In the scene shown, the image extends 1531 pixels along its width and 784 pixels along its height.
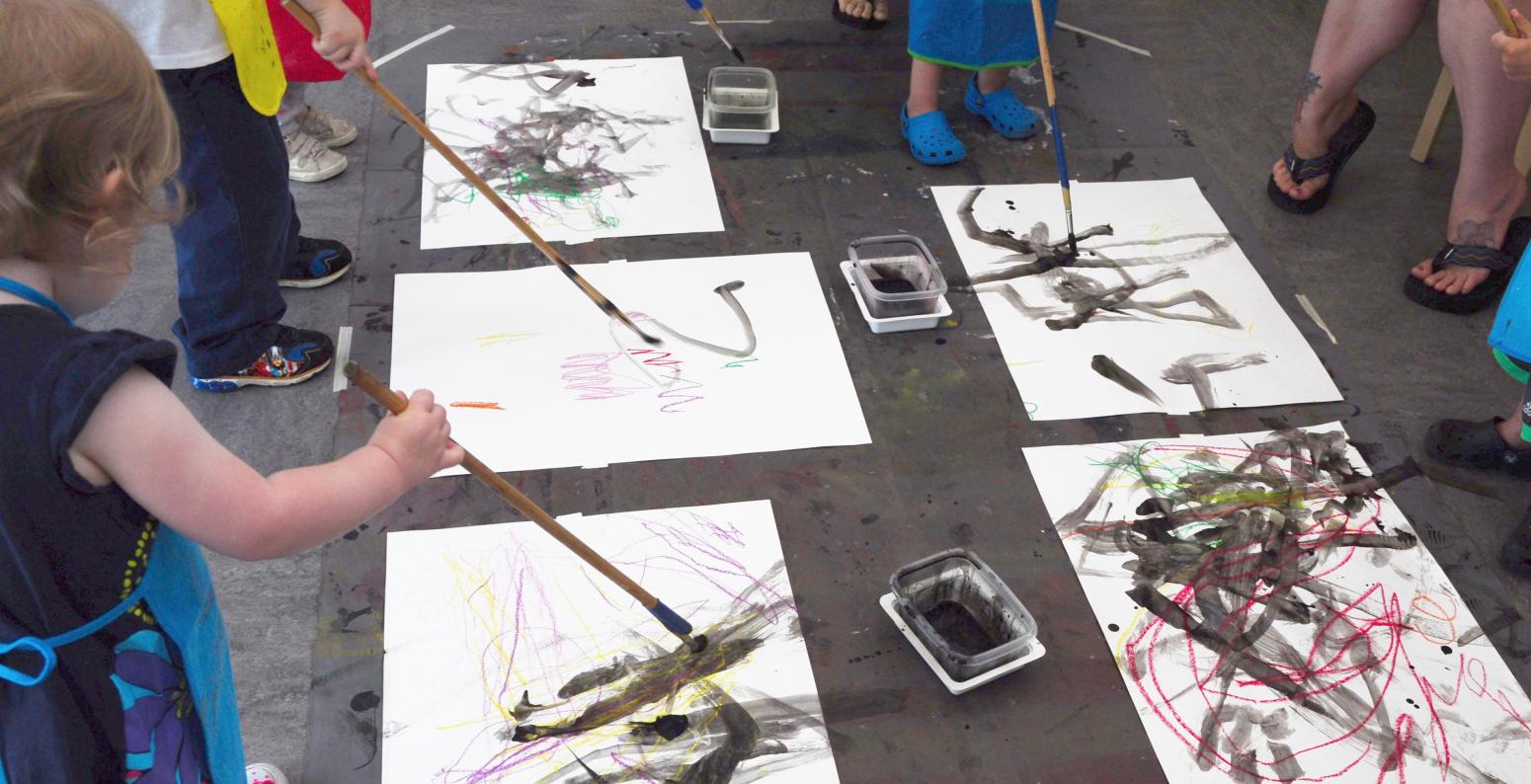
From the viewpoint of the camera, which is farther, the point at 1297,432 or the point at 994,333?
the point at 994,333

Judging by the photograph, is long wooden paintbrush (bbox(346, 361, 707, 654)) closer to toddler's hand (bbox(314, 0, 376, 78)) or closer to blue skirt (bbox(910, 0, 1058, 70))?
toddler's hand (bbox(314, 0, 376, 78))

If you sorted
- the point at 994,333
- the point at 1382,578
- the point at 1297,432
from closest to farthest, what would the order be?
1. the point at 1382,578
2. the point at 1297,432
3. the point at 994,333

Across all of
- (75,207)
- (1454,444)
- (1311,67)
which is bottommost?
(1454,444)

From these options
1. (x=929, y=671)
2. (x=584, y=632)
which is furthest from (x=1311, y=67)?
(x=584, y=632)

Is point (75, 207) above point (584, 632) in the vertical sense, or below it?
above

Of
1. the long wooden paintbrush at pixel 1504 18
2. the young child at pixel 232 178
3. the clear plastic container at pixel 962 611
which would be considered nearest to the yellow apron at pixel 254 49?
the young child at pixel 232 178

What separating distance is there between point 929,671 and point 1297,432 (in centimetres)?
85

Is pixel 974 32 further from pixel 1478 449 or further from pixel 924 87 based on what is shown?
pixel 1478 449

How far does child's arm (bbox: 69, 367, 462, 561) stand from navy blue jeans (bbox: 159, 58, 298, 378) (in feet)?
2.79

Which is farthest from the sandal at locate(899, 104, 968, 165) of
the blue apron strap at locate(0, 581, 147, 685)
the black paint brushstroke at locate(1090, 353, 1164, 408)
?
the blue apron strap at locate(0, 581, 147, 685)

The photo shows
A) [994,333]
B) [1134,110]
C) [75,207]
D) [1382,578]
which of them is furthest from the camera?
[1134,110]

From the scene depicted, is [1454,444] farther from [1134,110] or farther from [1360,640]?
[1134,110]

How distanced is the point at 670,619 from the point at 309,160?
1.42 metres

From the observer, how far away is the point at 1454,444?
→ 2.02m
